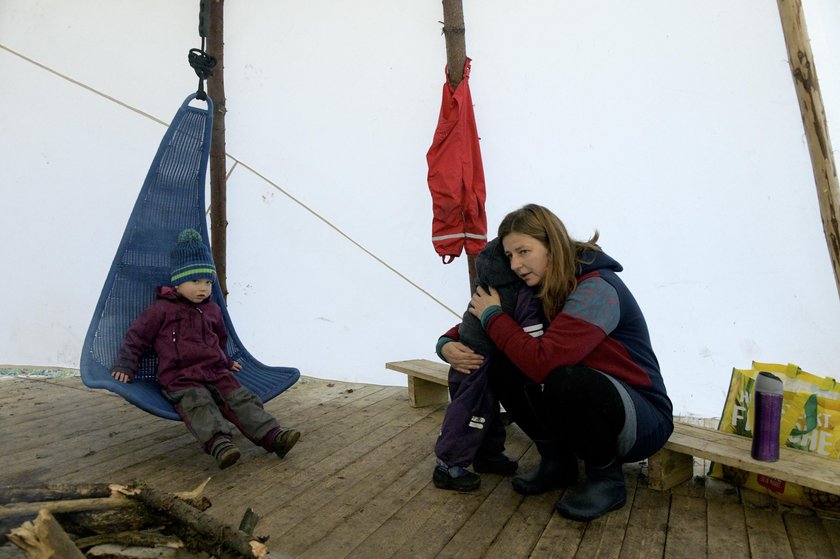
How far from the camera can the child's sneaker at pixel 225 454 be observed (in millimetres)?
1909

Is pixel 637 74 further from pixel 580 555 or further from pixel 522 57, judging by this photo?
pixel 580 555

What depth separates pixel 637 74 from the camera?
2.65 meters

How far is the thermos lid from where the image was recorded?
5.09 ft

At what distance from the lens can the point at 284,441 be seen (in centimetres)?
203

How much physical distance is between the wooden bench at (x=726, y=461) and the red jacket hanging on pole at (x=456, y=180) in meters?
1.04

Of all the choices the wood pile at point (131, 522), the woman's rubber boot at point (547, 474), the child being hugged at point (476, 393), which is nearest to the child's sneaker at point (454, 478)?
the child being hugged at point (476, 393)

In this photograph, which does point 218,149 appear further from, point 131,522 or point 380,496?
point 131,522

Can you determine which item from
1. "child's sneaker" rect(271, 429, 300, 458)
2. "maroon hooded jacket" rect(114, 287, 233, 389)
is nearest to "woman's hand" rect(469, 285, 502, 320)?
"child's sneaker" rect(271, 429, 300, 458)

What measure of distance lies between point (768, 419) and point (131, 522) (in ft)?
4.61

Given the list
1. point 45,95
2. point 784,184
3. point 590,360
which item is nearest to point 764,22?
point 784,184

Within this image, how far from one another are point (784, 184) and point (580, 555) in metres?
1.65

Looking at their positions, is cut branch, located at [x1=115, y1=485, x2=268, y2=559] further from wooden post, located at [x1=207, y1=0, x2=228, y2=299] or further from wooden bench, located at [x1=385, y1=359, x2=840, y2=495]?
wooden post, located at [x1=207, y1=0, x2=228, y2=299]

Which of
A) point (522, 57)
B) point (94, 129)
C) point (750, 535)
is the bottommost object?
point (750, 535)

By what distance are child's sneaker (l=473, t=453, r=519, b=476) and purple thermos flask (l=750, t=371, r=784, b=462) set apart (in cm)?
62
